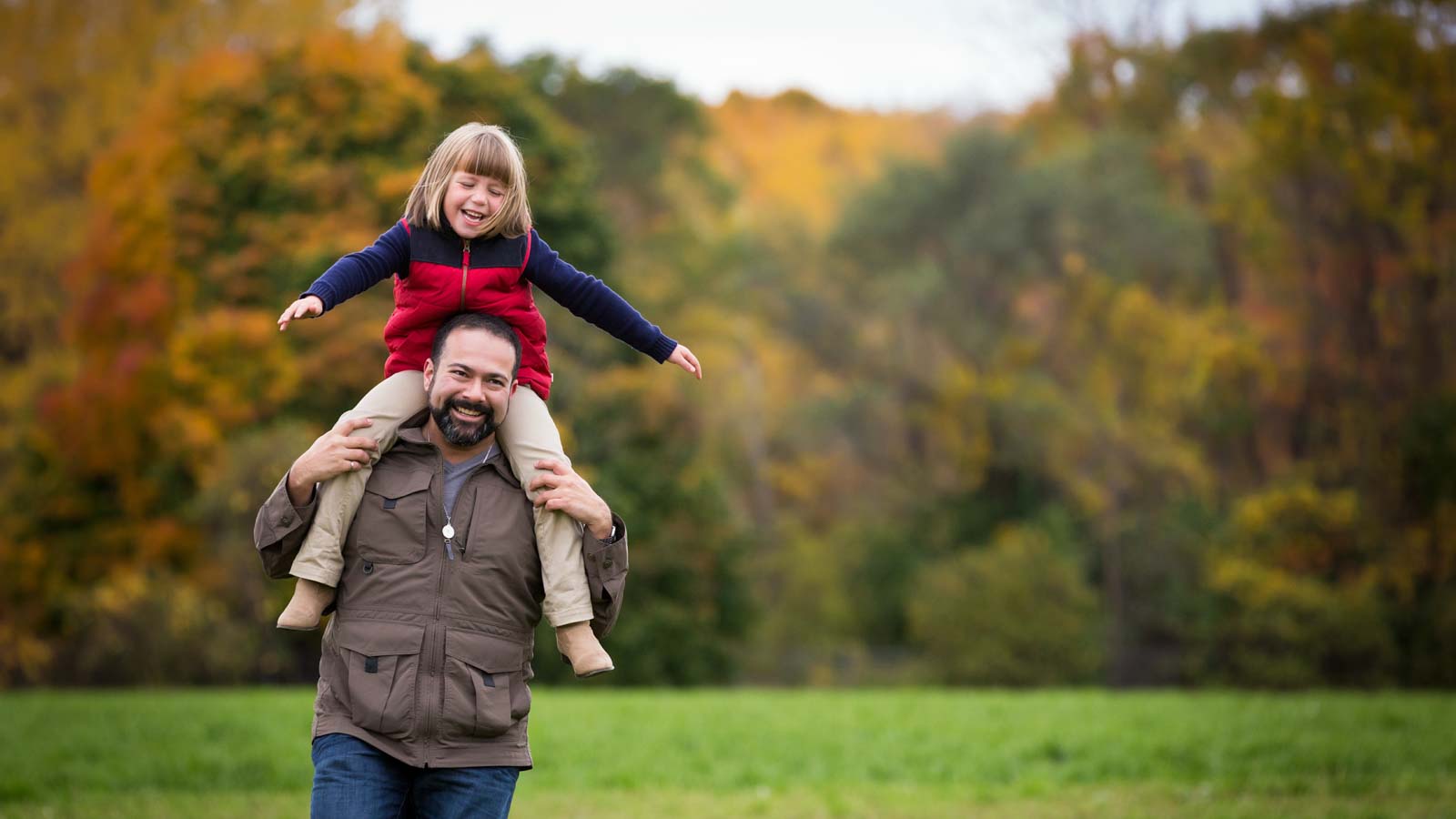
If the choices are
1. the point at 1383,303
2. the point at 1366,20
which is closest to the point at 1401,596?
the point at 1383,303

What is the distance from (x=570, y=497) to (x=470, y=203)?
3.21ft

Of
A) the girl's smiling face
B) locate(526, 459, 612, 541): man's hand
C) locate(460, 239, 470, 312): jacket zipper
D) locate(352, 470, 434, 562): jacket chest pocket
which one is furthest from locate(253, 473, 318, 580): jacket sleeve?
the girl's smiling face

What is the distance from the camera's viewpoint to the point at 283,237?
78.0ft

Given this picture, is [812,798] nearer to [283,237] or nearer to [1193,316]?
[283,237]

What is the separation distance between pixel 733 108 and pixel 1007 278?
19.5 meters

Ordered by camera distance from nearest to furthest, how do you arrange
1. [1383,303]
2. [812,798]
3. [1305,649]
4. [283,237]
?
[812,798] → [283,237] → [1305,649] → [1383,303]

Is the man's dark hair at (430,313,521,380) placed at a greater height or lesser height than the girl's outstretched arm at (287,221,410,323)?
lesser

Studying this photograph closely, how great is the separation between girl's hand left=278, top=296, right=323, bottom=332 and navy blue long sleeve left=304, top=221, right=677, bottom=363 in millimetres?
25

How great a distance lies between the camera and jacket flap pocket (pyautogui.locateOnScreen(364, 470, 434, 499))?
402 centimetres

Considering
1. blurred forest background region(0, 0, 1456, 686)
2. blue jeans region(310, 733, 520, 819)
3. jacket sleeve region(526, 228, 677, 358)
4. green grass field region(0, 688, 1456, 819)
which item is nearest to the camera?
blue jeans region(310, 733, 520, 819)

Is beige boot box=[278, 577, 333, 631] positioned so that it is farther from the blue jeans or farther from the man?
the blue jeans

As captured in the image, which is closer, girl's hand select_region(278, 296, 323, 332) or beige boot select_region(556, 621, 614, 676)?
girl's hand select_region(278, 296, 323, 332)

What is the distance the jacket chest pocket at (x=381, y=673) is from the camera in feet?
12.5

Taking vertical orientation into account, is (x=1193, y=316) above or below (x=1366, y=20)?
below
